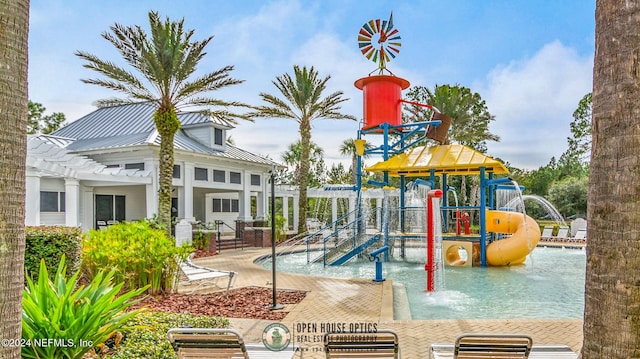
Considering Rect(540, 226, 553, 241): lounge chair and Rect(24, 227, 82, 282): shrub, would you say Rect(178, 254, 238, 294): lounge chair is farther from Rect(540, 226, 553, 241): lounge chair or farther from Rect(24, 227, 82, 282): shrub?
Rect(540, 226, 553, 241): lounge chair

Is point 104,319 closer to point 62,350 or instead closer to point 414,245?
point 62,350

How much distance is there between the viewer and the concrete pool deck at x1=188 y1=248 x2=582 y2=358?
20.2 ft

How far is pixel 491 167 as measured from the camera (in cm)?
1524

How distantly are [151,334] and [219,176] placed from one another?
2011cm

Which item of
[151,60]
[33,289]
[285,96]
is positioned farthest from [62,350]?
[285,96]

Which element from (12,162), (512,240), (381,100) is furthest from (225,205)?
(12,162)

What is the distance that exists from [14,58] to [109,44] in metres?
14.9

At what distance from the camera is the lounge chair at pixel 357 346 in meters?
4.17

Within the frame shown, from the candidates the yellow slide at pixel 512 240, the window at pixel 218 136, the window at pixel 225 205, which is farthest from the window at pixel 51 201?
the yellow slide at pixel 512 240

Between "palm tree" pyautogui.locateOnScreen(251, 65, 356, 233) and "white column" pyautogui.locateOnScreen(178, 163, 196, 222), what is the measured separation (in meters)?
4.56

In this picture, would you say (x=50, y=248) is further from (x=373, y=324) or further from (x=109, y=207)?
(x=109, y=207)

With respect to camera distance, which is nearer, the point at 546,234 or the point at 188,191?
the point at 188,191

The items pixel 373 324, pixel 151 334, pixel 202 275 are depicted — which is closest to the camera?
pixel 151 334

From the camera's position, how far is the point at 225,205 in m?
28.9
